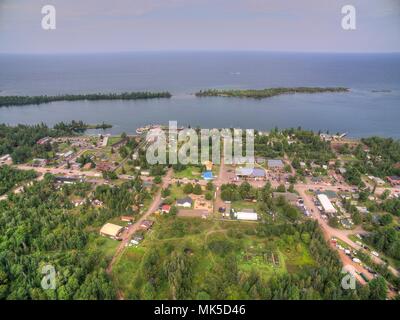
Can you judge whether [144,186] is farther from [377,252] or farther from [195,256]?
[377,252]

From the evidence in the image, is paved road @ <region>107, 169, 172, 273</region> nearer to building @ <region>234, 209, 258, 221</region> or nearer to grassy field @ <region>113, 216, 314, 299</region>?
A: grassy field @ <region>113, 216, 314, 299</region>

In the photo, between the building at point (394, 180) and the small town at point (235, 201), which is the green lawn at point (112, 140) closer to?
the small town at point (235, 201)

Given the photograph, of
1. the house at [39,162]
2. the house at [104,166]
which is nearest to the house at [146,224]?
the house at [104,166]

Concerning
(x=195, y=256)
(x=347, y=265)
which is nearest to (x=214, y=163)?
(x=195, y=256)

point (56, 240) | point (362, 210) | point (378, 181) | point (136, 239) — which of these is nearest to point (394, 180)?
point (378, 181)

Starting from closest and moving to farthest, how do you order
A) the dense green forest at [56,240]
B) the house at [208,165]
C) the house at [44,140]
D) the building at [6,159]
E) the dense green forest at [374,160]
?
the dense green forest at [56,240], the dense green forest at [374,160], the house at [208,165], the building at [6,159], the house at [44,140]

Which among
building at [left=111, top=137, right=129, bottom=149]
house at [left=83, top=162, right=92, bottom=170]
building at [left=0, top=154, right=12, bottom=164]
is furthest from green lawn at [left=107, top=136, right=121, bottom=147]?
building at [left=0, top=154, right=12, bottom=164]
